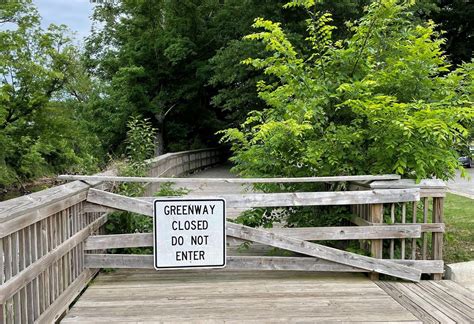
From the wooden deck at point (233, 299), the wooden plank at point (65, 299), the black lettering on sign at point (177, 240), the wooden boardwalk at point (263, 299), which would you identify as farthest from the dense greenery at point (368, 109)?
the wooden plank at point (65, 299)

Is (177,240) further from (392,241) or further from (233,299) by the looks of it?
(392,241)

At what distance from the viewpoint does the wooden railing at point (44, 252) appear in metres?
2.93

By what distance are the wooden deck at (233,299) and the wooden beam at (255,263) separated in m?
0.15

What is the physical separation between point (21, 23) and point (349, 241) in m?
21.3

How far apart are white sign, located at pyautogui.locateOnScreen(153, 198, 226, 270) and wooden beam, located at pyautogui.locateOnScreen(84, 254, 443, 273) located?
358mm

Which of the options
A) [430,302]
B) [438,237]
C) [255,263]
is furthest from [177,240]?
[438,237]

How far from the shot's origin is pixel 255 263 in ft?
15.3

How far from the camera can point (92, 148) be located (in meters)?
25.4

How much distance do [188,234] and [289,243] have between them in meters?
1.06

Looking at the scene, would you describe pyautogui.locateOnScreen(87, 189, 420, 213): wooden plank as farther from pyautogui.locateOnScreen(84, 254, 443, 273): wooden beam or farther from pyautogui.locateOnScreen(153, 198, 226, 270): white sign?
pyautogui.locateOnScreen(84, 254, 443, 273): wooden beam

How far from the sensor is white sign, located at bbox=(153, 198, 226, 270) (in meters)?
4.29

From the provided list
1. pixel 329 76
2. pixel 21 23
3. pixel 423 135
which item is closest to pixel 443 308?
pixel 423 135

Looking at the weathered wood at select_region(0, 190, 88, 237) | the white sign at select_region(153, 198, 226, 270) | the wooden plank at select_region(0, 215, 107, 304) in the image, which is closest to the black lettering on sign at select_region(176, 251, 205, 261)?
the white sign at select_region(153, 198, 226, 270)

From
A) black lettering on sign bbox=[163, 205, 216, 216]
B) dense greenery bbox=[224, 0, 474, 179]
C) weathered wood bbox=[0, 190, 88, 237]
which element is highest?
dense greenery bbox=[224, 0, 474, 179]
